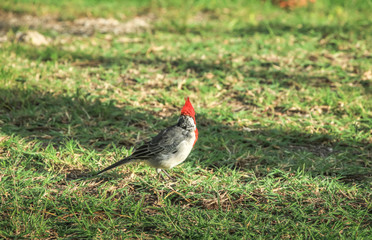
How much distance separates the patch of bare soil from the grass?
0.26ft

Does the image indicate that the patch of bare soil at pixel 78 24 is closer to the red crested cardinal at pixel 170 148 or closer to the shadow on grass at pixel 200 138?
the shadow on grass at pixel 200 138

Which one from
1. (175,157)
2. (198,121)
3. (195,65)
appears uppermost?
(175,157)

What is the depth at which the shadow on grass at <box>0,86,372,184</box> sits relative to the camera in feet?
14.8

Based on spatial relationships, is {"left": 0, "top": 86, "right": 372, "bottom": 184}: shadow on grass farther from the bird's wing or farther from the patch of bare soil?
the patch of bare soil

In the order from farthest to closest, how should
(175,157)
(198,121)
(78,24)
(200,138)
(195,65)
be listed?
(78,24) < (195,65) < (198,121) < (200,138) < (175,157)

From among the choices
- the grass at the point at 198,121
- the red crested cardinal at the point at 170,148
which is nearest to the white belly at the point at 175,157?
the red crested cardinal at the point at 170,148

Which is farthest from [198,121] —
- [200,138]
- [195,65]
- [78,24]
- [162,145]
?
[78,24]

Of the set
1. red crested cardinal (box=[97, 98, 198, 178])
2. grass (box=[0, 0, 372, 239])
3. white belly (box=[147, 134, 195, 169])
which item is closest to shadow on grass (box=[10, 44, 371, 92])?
grass (box=[0, 0, 372, 239])

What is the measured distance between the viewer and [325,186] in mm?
3938

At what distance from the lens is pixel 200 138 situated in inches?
198

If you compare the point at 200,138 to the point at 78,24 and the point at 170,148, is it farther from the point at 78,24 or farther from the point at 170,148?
the point at 78,24

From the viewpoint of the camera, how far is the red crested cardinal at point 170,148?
12.7 feet

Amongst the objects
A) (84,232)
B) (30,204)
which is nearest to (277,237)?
(84,232)

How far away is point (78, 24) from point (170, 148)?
5.96m
